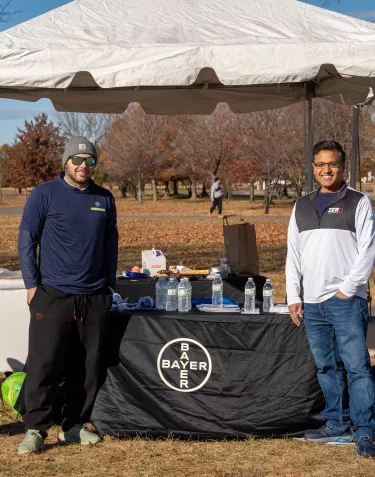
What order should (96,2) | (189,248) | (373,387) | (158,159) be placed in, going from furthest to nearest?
(158,159), (189,248), (96,2), (373,387)

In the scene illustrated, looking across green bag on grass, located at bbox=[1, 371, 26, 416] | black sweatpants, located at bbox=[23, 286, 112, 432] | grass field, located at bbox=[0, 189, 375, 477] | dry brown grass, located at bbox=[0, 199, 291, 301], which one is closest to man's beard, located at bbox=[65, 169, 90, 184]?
black sweatpants, located at bbox=[23, 286, 112, 432]

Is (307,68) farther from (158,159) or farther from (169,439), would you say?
(158,159)

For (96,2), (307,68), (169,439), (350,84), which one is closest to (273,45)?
(307,68)

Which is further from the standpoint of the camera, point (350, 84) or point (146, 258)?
point (146, 258)

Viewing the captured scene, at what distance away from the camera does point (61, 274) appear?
511 centimetres

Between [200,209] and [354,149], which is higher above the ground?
[354,149]

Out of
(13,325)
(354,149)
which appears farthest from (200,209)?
(13,325)

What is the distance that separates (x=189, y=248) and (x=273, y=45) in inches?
518

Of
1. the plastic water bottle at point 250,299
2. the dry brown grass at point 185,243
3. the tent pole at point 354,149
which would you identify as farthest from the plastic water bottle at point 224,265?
the dry brown grass at point 185,243

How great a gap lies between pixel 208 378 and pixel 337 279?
1232 millimetres

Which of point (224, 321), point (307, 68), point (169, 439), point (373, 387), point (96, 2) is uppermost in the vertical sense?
point (96, 2)

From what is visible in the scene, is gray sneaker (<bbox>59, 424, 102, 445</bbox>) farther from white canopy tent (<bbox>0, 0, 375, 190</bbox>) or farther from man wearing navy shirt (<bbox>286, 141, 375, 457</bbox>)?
white canopy tent (<bbox>0, 0, 375, 190</bbox>)

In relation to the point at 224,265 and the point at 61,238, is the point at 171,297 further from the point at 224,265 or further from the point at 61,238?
the point at 224,265

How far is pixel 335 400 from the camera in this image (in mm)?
5207
